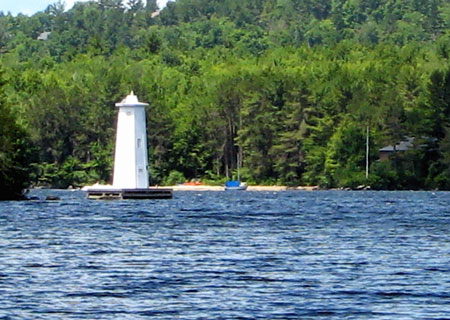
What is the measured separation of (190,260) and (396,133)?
4569 inches

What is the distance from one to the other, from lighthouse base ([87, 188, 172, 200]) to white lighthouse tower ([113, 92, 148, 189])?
1604 mm

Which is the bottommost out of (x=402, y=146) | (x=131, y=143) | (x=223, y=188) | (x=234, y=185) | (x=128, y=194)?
(x=223, y=188)

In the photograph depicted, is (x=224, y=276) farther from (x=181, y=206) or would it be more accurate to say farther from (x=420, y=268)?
(x=181, y=206)

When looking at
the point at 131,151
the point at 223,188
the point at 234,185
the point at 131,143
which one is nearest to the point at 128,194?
the point at 131,151

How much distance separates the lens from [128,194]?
103 metres

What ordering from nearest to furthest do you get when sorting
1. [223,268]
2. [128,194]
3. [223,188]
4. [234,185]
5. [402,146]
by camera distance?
[223,268]
[128,194]
[402,146]
[234,185]
[223,188]

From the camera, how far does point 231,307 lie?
33156 mm

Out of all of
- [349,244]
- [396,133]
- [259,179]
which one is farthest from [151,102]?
[349,244]

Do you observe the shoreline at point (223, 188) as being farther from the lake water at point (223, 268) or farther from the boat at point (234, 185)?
the lake water at point (223, 268)

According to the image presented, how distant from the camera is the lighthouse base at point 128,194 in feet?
337

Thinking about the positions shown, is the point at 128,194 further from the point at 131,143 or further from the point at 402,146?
the point at 402,146

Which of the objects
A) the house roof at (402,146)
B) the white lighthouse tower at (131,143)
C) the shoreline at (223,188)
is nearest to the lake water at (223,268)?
the white lighthouse tower at (131,143)

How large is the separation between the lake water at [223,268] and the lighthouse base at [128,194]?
30.0m

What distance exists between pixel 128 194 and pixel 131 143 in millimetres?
4696
